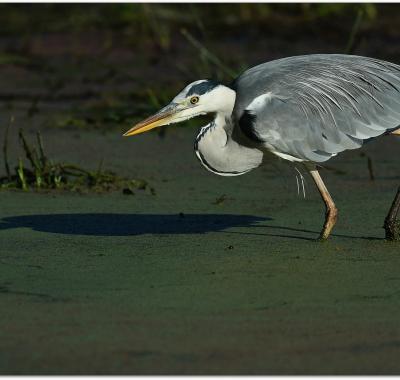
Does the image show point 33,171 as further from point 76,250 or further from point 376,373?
point 376,373

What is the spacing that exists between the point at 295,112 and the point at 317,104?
16 cm

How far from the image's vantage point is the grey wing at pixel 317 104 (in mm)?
5969

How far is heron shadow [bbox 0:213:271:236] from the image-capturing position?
21.2 ft

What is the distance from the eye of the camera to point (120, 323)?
15.4ft

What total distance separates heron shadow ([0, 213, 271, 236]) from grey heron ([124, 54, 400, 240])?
21.2 inches

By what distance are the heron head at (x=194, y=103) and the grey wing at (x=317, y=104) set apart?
10 cm

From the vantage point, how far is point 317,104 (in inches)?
245

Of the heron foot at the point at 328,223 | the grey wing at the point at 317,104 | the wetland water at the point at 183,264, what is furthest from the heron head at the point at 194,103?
the heron foot at the point at 328,223

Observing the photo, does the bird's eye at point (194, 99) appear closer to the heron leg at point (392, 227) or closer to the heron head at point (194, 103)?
the heron head at point (194, 103)

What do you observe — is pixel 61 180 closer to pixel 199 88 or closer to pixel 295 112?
pixel 199 88

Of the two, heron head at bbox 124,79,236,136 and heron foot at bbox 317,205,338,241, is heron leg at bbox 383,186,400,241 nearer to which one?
heron foot at bbox 317,205,338,241

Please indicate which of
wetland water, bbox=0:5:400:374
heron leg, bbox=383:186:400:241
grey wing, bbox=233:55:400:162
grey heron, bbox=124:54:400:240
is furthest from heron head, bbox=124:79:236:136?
heron leg, bbox=383:186:400:241

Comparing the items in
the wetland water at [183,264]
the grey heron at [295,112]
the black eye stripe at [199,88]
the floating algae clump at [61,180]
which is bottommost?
the wetland water at [183,264]

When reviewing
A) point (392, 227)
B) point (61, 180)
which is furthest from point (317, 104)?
point (61, 180)
